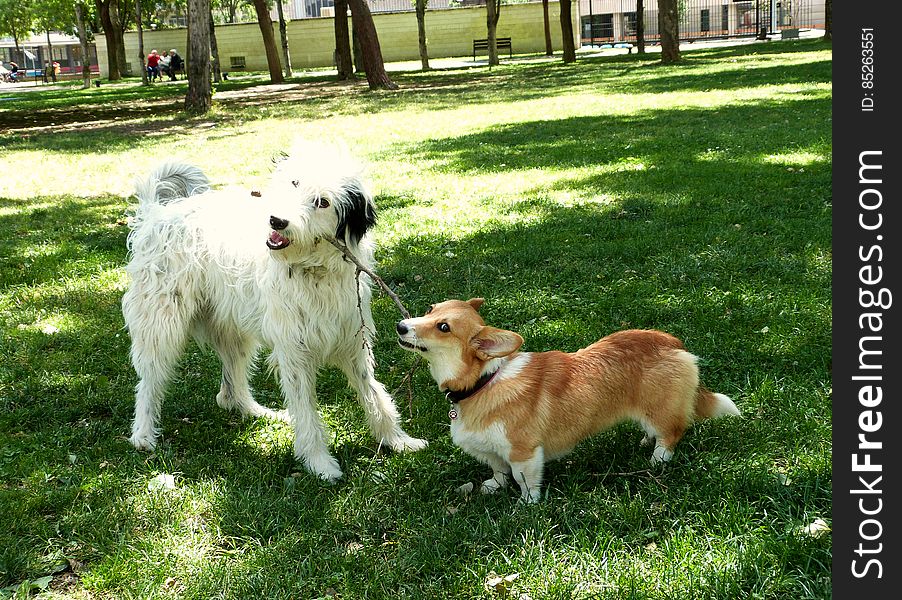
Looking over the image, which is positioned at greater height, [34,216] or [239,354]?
[34,216]

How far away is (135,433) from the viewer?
447 cm

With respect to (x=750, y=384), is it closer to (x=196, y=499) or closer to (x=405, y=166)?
(x=196, y=499)

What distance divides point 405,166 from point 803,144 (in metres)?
5.69

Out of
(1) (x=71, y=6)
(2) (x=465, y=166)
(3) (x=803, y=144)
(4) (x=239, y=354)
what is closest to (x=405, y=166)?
(2) (x=465, y=166)

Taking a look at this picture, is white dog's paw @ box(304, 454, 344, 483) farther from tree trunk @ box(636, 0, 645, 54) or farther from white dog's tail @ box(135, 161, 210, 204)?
tree trunk @ box(636, 0, 645, 54)

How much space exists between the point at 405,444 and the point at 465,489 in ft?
1.96

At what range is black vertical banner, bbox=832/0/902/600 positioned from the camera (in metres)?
2.27

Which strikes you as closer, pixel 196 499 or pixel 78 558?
pixel 78 558

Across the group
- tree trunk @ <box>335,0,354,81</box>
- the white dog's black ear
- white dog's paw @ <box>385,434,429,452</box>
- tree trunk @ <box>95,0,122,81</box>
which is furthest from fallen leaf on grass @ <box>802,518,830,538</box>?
tree trunk @ <box>95,0,122,81</box>

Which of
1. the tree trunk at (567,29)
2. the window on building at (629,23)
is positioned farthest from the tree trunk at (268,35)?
the window on building at (629,23)

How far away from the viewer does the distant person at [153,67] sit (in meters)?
44.9

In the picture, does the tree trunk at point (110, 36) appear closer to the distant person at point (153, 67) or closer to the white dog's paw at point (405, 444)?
A: the distant person at point (153, 67)

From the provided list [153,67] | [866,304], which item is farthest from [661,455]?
[153,67]

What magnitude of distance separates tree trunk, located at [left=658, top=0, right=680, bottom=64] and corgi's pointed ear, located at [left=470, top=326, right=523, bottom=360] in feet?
92.9
